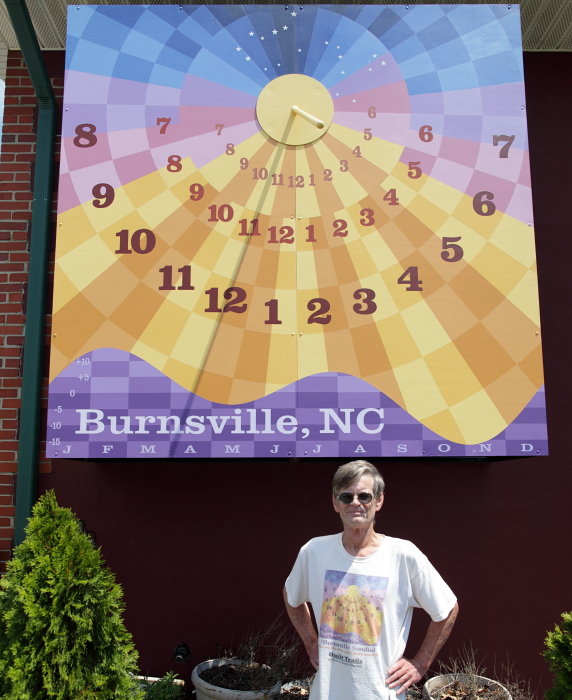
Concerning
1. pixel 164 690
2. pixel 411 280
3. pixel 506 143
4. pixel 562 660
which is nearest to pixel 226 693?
pixel 164 690

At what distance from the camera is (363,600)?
219cm

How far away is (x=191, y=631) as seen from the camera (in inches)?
138

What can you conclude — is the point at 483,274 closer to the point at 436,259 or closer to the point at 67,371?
the point at 436,259

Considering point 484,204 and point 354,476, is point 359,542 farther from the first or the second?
point 484,204

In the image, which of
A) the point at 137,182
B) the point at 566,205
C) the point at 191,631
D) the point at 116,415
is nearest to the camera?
the point at 116,415

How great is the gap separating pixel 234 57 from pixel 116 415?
208 cm

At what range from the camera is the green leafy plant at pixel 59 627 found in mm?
2475

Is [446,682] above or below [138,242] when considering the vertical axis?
below

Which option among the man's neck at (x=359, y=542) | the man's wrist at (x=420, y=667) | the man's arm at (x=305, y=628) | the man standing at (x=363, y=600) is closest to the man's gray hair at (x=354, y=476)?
the man standing at (x=363, y=600)

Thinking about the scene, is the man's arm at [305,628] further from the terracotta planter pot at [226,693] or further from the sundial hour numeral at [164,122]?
the sundial hour numeral at [164,122]

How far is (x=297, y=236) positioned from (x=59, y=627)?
7.13 feet

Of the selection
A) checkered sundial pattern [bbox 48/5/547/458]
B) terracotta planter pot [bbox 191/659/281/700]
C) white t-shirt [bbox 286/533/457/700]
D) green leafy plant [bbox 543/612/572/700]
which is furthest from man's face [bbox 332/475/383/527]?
terracotta planter pot [bbox 191/659/281/700]

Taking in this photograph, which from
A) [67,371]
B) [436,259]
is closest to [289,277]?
[436,259]

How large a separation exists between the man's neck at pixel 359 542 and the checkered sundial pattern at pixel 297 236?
774 mm
